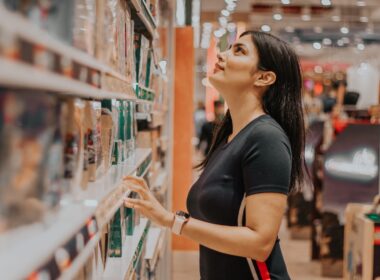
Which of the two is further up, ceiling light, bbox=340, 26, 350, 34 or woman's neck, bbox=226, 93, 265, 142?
ceiling light, bbox=340, 26, 350, 34

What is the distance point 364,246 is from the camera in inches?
165

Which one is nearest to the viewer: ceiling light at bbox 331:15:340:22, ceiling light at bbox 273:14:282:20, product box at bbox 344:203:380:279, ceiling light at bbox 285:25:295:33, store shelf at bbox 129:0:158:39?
store shelf at bbox 129:0:158:39

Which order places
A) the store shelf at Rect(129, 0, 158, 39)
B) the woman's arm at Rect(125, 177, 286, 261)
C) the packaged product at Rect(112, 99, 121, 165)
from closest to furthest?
1. the woman's arm at Rect(125, 177, 286, 261)
2. the packaged product at Rect(112, 99, 121, 165)
3. the store shelf at Rect(129, 0, 158, 39)

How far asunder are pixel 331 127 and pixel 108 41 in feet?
19.6

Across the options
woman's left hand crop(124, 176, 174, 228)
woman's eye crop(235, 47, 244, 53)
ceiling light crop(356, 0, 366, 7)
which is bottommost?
woman's left hand crop(124, 176, 174, 228)

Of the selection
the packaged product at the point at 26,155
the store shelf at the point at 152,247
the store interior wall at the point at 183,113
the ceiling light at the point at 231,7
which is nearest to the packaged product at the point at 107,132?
the packaged product at the point at 26,155

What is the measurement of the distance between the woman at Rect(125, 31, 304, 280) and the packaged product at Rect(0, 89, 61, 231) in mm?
874

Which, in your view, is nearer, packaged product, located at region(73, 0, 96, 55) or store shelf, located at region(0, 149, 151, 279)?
store shelf, located at region(0, 149, 151, 279)

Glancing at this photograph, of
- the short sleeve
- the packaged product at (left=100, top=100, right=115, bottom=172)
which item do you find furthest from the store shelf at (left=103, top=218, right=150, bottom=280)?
the short sleeve

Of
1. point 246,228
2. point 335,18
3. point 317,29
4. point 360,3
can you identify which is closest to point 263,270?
point 246,228

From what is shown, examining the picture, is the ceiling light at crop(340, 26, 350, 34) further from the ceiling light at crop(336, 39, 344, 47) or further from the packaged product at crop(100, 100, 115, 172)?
the packaged product at crop(100, 100, 115, 172)

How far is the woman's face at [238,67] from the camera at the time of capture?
2080 millimetres

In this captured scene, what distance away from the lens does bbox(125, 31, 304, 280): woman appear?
1802 mm

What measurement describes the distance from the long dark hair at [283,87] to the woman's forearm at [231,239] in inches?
17.8
